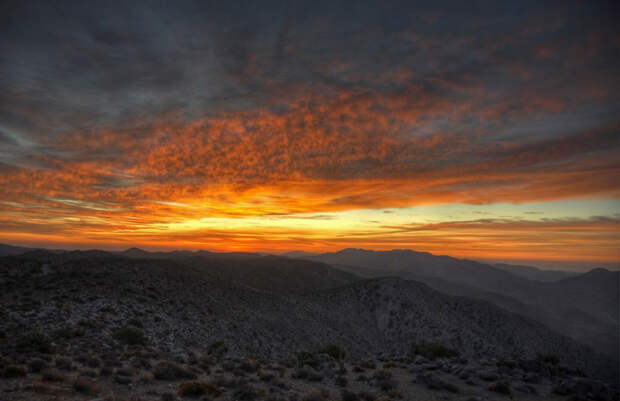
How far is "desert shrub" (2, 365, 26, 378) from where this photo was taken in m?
11.6

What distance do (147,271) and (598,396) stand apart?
2025 inches

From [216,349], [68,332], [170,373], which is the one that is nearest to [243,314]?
[216,349]

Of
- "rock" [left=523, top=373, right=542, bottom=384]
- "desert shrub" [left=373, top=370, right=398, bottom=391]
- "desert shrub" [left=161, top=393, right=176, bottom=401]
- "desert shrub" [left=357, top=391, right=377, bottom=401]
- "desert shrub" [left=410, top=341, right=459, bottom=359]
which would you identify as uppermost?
"desert shrub" [left=161, top=393, right=176, bottom=401]

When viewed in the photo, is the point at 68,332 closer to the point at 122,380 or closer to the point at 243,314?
the point at 122,380

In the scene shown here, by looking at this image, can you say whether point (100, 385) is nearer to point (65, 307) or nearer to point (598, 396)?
point (65, 307)

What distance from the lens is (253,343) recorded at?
33.1m

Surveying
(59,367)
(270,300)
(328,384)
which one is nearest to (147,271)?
(270,300)

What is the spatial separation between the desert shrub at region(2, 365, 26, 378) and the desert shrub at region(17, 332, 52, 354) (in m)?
4.90

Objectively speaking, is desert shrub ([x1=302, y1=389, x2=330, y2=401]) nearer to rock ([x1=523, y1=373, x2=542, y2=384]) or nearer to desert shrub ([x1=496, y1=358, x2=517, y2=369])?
rock ([x1=523, y1=373, x2=542, y2=384])

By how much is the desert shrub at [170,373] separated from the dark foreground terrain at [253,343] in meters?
0.06

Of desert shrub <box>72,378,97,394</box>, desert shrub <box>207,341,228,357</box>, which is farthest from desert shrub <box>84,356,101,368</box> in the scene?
desert shrub <box>207,341,228,357</box>

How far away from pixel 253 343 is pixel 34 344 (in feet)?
67.1

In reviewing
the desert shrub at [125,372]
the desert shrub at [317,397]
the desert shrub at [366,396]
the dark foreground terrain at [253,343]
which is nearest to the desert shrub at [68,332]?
the dark foreground terrain at [253,343]

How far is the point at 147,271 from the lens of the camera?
4684 centimetres
